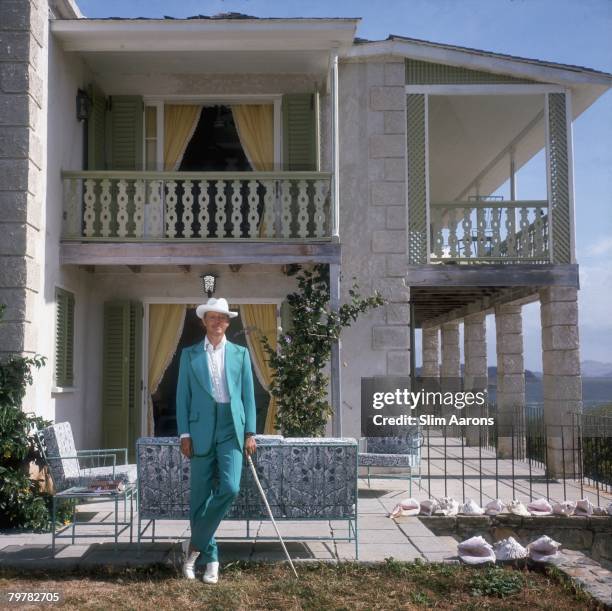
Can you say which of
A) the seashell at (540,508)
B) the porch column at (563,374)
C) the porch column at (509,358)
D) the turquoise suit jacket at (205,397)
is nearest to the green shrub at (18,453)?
the turquoise suit jacket at (205,397)

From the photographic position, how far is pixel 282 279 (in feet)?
38.7

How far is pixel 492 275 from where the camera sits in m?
11.6

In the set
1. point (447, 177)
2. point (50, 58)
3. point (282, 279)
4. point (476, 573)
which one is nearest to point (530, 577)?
point (476, 573)

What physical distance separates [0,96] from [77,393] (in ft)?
13.4

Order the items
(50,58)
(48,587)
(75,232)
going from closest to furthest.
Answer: (48,587), (50,58), (75,232)

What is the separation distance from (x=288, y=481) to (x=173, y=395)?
587 centimetres

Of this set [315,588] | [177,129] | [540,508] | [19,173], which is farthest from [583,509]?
[177,129]

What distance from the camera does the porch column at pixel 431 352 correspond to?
868 inches

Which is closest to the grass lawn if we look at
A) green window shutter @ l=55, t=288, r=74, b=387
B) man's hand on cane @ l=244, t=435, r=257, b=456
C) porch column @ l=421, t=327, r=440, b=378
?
man's hand on cane @ l=244, t=435, r=257, b=456

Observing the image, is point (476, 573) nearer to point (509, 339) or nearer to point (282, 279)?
point (282, 279)

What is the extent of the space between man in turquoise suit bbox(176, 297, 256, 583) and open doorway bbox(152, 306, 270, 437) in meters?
5.54

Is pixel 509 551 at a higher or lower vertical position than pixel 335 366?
lower

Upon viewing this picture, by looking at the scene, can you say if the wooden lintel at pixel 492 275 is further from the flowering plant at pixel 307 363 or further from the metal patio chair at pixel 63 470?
the metal patio chair at pixel 63 470

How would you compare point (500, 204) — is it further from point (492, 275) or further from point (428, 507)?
point (428, 507)
